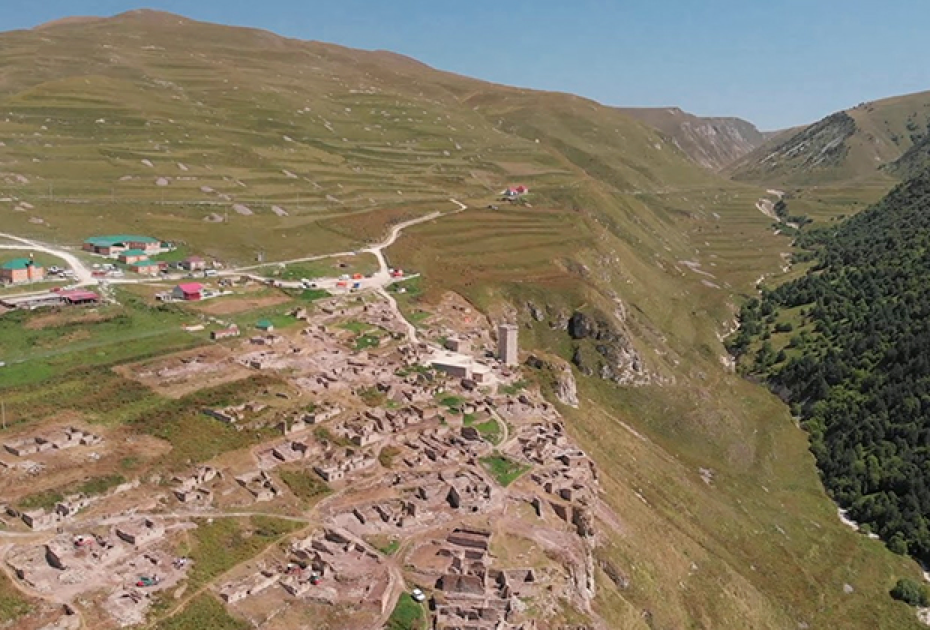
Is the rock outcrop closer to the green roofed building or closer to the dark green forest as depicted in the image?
the dark green forest

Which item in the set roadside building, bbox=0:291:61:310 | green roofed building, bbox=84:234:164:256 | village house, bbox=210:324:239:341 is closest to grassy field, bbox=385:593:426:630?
village house, bbox=210:324:239:341

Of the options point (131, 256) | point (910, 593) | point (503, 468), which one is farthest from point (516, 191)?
point (503, 468)

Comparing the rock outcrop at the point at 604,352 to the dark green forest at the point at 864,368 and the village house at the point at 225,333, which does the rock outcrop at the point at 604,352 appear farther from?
the village house at the point at 225,333

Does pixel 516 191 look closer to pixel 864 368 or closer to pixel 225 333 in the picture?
pixel 864 368

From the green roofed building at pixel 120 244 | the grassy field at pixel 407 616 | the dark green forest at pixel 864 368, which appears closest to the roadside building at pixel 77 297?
the green roofed building at pixel 120 244

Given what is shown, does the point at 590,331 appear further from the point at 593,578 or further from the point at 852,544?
the point at 593,578

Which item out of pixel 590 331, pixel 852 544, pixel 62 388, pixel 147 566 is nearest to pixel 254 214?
pixel 590 331
